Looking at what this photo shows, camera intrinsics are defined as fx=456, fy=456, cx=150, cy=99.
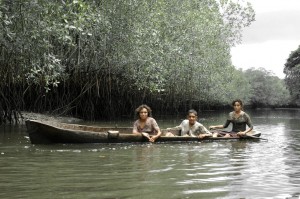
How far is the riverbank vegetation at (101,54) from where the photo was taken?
9.83 m

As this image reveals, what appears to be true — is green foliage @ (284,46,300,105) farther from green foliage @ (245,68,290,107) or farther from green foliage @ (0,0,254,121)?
green foliage @ (0,0,254,121)

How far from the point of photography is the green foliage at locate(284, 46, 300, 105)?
49.1 m

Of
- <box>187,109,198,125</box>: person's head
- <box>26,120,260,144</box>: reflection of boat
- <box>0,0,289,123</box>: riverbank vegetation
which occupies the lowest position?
<box>26,120,260,144</box>: reflection of boat

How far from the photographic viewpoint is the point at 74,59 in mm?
17953

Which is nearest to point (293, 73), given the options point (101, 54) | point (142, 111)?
point (101, 54)

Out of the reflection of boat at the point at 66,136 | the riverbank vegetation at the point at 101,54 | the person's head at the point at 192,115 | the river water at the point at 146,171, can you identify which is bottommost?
the river water at the point at 146,171

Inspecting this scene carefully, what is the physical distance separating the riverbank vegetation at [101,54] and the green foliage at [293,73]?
21.3m

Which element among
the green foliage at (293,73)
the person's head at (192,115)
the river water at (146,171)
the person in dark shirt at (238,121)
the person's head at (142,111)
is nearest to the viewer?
the river water at (146,171)

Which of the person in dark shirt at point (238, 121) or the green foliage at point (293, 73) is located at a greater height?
the green foliage at point (293, 73)

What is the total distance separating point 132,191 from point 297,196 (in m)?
1.64

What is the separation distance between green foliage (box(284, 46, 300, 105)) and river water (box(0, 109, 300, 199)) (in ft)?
138

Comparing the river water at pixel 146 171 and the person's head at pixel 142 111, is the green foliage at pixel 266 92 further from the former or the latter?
the river water at pixel 146 171

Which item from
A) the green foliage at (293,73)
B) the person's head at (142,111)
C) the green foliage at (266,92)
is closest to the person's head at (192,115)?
the person's head at (142,111)

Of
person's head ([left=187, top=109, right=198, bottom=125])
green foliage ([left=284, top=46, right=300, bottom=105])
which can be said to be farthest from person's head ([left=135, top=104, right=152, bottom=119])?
green foliage ([left=284, top=46, right=300, bottom=105])
